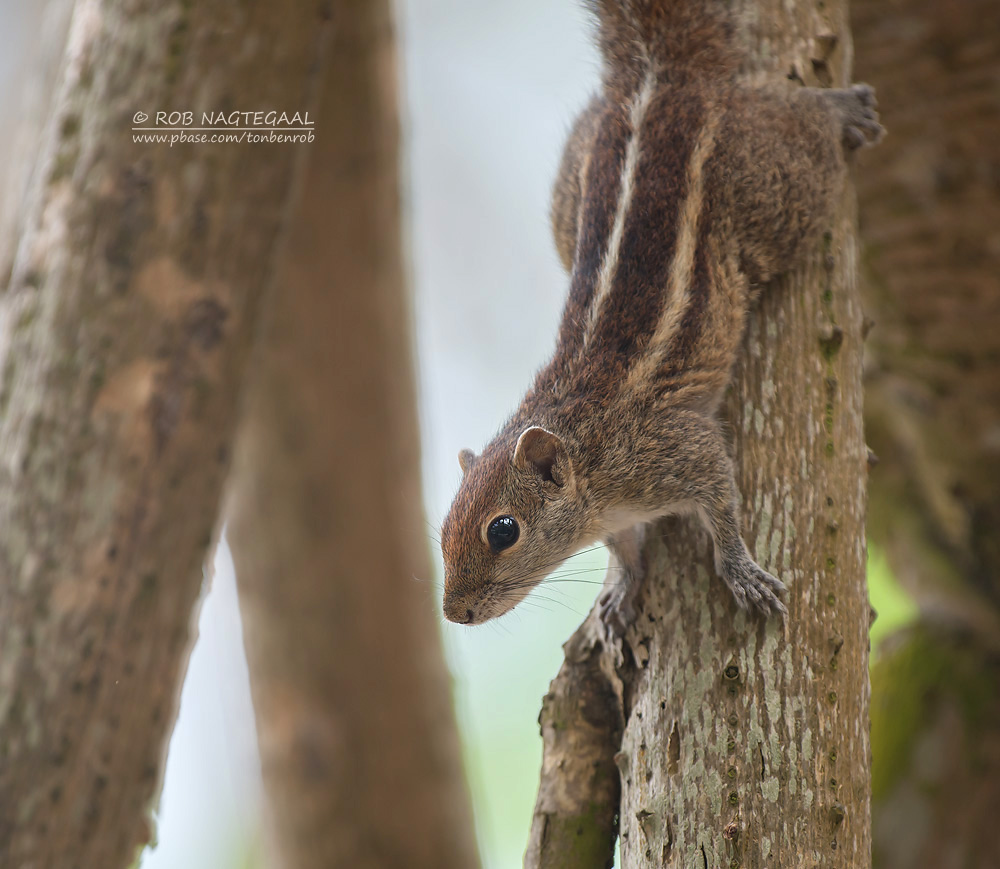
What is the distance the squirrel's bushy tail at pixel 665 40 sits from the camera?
2881mm

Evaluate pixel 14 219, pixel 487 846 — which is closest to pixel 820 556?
pixel 14 219

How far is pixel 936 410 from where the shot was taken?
4805 millimetres

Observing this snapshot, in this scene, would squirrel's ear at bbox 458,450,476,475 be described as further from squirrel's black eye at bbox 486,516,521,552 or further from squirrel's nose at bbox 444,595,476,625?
squirrel's nose at bbox 444,595,476,625

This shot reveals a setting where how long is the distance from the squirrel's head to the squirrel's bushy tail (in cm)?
122

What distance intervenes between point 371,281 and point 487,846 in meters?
3.30

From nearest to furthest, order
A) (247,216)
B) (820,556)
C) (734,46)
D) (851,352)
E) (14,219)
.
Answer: (820,556), (851,352), (734,46), (247,216), (14,219)

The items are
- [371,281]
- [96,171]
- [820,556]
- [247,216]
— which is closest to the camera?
[820,556]

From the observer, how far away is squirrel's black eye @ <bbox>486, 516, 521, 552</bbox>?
2758 millimetres

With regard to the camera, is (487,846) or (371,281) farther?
(487,846)

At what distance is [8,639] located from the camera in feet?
9.69

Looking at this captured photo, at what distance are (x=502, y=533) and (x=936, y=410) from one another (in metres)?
3.01

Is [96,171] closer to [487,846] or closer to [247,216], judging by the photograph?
[247,216]

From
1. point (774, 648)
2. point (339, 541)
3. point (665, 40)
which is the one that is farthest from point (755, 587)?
point (339, 541)

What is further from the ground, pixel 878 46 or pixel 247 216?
pixel 878 46
